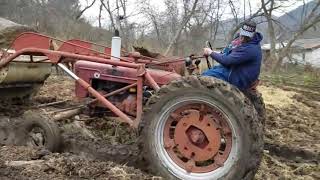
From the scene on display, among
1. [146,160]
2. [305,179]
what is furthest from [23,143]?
[305,179]

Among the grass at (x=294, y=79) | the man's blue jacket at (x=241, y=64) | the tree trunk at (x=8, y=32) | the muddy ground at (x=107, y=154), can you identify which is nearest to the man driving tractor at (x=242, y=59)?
the man's blue jacket at (x=241, y=64)

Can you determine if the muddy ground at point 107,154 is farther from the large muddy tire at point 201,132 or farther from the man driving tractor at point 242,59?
the man driving tractor at point 242,59

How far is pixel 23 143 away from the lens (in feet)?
16.5

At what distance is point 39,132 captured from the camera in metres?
4.96

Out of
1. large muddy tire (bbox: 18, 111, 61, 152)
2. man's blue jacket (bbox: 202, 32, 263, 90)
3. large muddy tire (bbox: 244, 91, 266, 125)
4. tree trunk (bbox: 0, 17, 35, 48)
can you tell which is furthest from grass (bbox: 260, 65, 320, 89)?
large muddy tire (bbox: 18, 111, 61, 152)

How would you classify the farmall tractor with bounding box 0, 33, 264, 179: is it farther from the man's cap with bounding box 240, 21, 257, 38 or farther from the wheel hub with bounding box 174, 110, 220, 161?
the man's cap with bounding box 240, 21, 257, 38

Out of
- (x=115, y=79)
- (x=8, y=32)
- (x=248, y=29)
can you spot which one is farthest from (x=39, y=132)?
(x=8, y=32)

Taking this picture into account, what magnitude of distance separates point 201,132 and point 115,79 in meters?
1.50

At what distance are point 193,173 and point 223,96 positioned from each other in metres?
0.72

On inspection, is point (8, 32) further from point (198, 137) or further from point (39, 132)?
point (198, 137)

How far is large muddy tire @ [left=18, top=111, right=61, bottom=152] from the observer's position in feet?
15.9

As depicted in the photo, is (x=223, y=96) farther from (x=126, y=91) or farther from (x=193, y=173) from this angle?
(x=126, y=91)

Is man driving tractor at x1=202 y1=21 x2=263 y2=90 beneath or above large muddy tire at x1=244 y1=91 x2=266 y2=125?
above

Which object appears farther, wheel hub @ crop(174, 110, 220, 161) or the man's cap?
the man's cap
